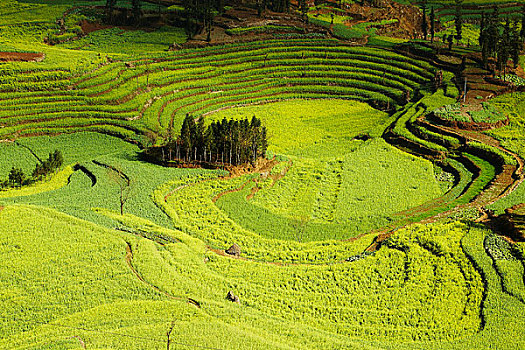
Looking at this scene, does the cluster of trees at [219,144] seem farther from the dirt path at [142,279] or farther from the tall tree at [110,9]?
the tall tree at [110,9]

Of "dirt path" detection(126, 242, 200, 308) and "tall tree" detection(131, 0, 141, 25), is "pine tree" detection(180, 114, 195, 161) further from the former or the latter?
"tall tree" detection(131, 0, 141, 25)

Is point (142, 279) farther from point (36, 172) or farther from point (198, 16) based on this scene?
point (198, 16)

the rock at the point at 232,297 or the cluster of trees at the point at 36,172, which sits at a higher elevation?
the cluster of trees at the point at 36,172

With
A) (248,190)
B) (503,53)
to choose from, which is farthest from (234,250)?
(503,53)

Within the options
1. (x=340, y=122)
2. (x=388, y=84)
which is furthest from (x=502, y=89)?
(x=340, y=122)

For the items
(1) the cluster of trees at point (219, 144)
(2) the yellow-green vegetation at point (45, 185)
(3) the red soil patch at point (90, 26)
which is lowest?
(2) the yellow-green vegetation at point (45, 185)

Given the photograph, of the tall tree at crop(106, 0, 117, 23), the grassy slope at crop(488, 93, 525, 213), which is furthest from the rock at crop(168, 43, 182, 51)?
the grassy slope at crop(488, 93, 525, 213)

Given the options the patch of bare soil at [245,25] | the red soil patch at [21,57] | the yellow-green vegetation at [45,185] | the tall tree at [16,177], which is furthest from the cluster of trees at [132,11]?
the tall tree at [16,177]

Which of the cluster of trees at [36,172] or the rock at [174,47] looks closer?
the cluster of trees at [36,172]
